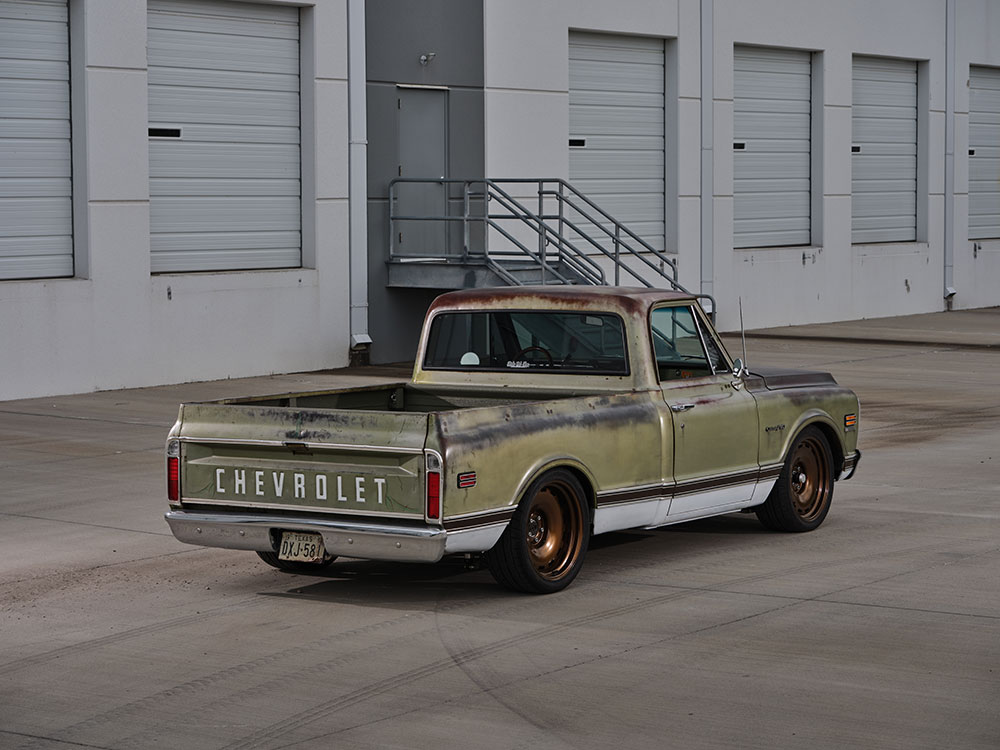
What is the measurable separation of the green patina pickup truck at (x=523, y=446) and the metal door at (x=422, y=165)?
1347 cm

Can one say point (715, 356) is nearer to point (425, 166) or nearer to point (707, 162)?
point (425, 166)

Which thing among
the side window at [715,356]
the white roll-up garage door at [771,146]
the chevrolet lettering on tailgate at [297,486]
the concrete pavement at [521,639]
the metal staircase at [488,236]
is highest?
the white roll-up garage door at [771,146]

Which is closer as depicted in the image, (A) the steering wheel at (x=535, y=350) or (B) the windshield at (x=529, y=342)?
(B) the windshield at (x=529, y=342)

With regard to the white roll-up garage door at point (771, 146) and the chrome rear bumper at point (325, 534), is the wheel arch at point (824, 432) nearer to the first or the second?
the chrome rear bumper at point (325, 534)

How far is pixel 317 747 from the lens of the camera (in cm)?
637

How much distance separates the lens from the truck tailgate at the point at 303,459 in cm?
849

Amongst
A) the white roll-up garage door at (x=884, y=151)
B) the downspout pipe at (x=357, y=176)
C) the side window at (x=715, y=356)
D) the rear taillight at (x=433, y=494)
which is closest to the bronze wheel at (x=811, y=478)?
the side window at (x=715, y=356)

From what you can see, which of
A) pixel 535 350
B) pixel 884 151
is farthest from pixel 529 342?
pixel 884 151

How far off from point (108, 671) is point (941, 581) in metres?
4.44

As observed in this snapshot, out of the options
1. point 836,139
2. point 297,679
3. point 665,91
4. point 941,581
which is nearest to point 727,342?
point 665,91

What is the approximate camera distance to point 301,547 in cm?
877

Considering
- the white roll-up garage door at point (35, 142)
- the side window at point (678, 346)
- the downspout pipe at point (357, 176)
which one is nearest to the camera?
the side window at point (678, 346)

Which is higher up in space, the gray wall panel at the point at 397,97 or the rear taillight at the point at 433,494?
the gray wall panel at the point at 397,97

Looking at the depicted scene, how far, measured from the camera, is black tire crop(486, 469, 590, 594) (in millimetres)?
8836
